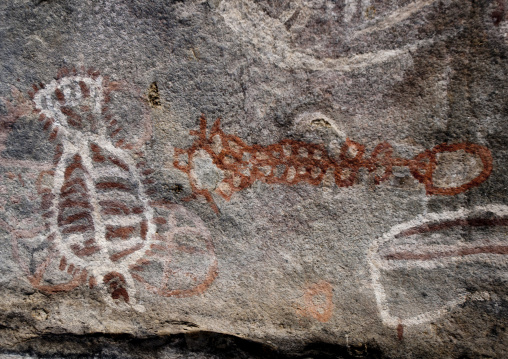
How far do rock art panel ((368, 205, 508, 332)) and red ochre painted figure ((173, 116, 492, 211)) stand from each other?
0.11m

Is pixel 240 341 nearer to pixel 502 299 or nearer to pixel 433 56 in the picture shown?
pixel 502 299

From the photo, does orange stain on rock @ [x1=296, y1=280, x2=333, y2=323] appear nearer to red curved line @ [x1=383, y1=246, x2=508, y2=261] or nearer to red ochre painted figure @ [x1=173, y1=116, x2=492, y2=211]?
red curved line @ [x1=383, y1=246, x2=508, y2=261]

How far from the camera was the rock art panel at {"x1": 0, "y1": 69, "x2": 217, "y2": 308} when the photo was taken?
3.90ft

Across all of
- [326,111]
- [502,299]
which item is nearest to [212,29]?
[326,111]

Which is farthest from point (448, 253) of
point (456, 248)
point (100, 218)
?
point (100, 218)

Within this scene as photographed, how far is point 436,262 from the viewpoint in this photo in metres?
1.17

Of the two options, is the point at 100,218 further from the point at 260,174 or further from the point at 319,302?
the point at 319,302

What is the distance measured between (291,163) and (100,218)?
64 centimetres

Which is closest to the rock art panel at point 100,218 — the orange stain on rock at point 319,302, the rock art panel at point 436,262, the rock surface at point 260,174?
the rock surface at point 260,174

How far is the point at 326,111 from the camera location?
1.10 metres

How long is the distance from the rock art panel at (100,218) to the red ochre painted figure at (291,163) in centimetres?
16

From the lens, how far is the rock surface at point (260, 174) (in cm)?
104

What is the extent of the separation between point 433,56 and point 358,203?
0.43m

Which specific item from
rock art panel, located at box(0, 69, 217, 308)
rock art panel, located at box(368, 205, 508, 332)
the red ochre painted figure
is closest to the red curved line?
rock art panel, located at box(368, 205, 508, 332)
